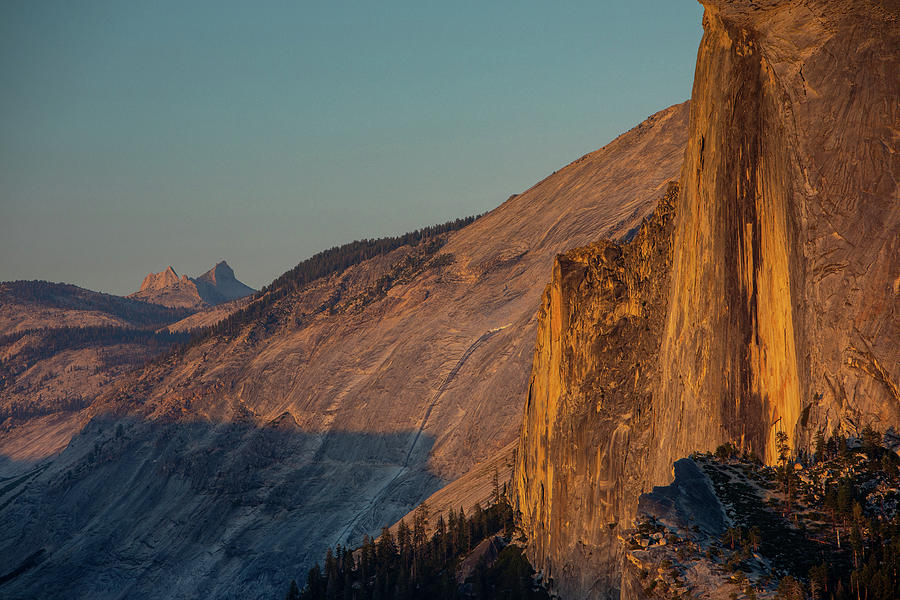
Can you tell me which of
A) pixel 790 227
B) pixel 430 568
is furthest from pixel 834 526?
pixel 430 568

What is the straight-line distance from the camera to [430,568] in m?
125

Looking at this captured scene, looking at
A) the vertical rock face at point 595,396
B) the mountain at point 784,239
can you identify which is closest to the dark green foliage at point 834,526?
the mountain at point 784,239

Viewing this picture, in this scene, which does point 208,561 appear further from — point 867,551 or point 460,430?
point 867,551

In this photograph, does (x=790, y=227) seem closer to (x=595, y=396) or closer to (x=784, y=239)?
(x=784, y=239)

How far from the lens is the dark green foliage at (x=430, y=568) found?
10794cm

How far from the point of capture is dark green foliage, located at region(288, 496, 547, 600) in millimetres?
107938

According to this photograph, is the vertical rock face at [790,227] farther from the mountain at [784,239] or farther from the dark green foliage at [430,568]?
the dark green foliage at [430,568]

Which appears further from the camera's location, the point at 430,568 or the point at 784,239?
the point at 430,568

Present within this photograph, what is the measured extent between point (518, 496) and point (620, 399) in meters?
30.9

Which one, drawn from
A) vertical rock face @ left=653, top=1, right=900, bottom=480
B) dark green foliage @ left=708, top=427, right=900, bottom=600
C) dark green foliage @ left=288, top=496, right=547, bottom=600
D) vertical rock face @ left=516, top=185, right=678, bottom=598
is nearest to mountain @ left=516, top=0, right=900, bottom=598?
vertical rock face @ left=653, top=1, right=900, bottom=480

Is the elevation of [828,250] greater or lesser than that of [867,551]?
greater

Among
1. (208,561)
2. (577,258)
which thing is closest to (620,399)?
(577,258)

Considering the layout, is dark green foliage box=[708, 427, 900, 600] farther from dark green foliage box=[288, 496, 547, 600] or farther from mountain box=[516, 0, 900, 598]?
dark green foliage box=[288, 496, 547, 600]

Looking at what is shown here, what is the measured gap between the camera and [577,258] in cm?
9738
